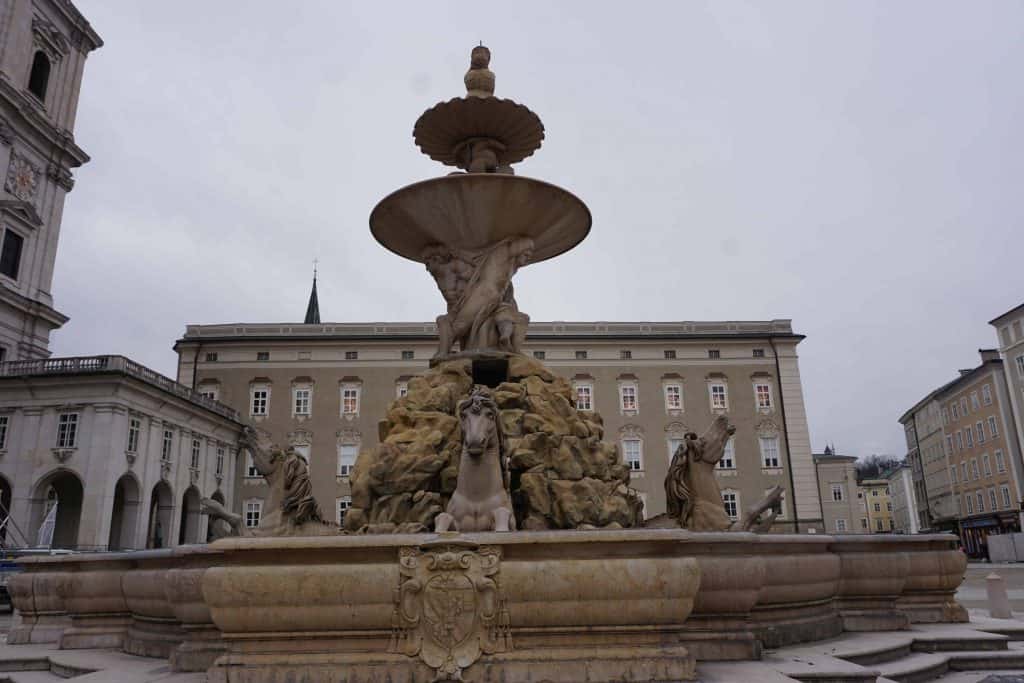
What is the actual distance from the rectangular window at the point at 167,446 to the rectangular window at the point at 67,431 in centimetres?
444

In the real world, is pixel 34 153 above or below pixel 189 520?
above

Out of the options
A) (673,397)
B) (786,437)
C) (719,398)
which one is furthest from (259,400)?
(786,437)

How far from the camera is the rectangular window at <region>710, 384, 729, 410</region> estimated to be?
47.5m

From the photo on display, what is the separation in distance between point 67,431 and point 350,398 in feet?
Answer: 55.3

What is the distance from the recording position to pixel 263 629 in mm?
5020

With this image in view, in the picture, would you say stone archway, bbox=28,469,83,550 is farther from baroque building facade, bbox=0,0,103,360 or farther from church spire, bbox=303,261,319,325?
church spire, bbox=303,261,319,325

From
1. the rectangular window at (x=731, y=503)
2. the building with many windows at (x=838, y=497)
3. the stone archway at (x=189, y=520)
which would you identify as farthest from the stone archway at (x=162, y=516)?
the building with many windows at (x=838, y=497)

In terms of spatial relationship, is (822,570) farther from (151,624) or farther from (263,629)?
(151,624)

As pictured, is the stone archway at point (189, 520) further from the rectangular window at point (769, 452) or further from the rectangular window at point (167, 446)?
the rectangular window at point (769, 452)

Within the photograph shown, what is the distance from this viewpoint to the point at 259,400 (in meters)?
46.4

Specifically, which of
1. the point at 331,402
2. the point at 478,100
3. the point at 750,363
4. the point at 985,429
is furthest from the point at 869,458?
the point at 478,100

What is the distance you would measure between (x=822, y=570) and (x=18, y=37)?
153 feet

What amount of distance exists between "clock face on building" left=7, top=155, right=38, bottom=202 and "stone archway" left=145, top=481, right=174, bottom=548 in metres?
17.4

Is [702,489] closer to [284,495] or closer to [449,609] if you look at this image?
[449,609]
